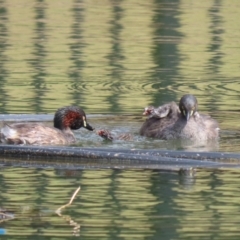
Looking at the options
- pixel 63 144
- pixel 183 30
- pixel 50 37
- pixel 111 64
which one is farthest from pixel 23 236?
pixel 183 30

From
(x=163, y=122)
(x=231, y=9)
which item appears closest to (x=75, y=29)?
(x=231, y=9)

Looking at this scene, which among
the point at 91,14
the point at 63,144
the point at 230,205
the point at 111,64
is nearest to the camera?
the point at 230,205

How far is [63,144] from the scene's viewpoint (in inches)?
440

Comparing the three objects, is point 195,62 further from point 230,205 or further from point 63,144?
point 230,205

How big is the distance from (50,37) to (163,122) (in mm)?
8431

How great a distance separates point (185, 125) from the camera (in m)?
11.9

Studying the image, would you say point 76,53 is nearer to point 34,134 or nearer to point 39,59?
point 39,59

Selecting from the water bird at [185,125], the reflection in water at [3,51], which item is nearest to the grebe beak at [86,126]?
the water bird at [185,125]

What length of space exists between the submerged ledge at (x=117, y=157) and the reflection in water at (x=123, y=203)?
201 mm

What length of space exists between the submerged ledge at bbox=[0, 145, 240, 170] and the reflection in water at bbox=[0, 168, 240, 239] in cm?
20

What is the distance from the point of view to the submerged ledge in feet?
32.6

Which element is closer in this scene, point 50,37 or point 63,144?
point 63,144

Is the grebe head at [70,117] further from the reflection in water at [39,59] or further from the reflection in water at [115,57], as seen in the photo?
the reflection in water at [115,57]

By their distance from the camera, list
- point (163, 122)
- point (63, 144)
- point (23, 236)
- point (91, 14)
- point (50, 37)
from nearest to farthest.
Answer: point (23, 236)
point (63, 144)
point (163, 122)
point (50, 37)
point (91, 14)
